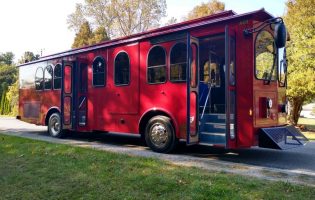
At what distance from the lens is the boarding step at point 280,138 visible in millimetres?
6625

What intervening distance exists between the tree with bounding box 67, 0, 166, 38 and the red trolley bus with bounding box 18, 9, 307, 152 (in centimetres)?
2099

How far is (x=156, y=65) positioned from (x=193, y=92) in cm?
130

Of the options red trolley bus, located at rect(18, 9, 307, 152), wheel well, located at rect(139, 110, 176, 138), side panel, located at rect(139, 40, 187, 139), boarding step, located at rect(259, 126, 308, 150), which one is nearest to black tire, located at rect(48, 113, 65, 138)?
red trolley bus, located at rect(18, 9, 307, 152)

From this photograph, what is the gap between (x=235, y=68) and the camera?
272 inches

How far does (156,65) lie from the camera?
813cm

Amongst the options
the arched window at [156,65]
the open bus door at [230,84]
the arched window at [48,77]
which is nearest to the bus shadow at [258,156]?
the open bus door at [230,84]

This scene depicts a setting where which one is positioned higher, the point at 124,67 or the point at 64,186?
the point at 124,67

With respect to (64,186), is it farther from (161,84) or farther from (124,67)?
(124,67)

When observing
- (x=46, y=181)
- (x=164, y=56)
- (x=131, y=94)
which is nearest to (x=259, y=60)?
(x=164, y=56)

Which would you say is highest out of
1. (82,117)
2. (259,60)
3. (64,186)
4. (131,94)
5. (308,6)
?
(308,6)

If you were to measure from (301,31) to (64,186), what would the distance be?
47.9 feet

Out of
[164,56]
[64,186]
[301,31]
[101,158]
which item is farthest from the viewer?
[301,31]

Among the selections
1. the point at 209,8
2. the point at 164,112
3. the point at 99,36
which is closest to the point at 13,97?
the point at 99,36

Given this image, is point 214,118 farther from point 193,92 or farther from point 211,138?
point 193,92
